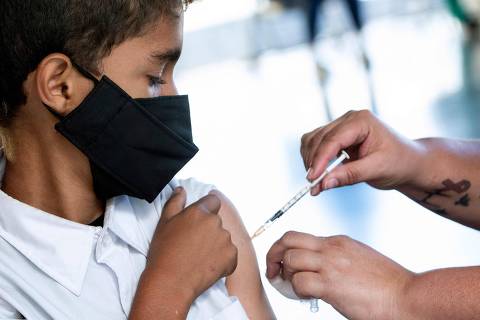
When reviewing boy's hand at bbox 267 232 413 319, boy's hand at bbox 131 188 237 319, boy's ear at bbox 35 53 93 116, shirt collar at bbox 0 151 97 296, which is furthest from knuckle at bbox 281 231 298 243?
boy's ear at bbox 35 53 93 116

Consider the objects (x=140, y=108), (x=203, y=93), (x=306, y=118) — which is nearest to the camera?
(x=140, y=108)

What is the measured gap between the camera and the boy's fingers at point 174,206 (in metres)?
1.74

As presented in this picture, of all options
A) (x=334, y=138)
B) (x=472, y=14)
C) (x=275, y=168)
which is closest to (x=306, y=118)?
(x=275, y=168)

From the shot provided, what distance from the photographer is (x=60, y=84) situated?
167 cm

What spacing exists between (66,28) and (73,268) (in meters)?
0.50

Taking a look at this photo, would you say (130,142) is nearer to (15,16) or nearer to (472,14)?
(15,16)

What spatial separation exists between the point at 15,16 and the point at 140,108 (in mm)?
321

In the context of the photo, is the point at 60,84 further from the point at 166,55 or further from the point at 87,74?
the point at 166,55

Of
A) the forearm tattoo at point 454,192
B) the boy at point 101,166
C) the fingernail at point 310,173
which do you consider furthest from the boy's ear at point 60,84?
the forearm tattoo at point 454,192

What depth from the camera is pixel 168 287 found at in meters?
1.55

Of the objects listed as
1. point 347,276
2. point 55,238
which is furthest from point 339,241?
point 55,238

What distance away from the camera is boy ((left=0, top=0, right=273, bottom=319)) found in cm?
160

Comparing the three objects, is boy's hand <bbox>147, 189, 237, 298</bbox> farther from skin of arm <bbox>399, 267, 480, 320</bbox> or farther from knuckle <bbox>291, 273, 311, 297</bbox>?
skin of arm <bbox>399, 267, 480, 320</bbox>

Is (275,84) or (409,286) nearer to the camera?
(409,286)
